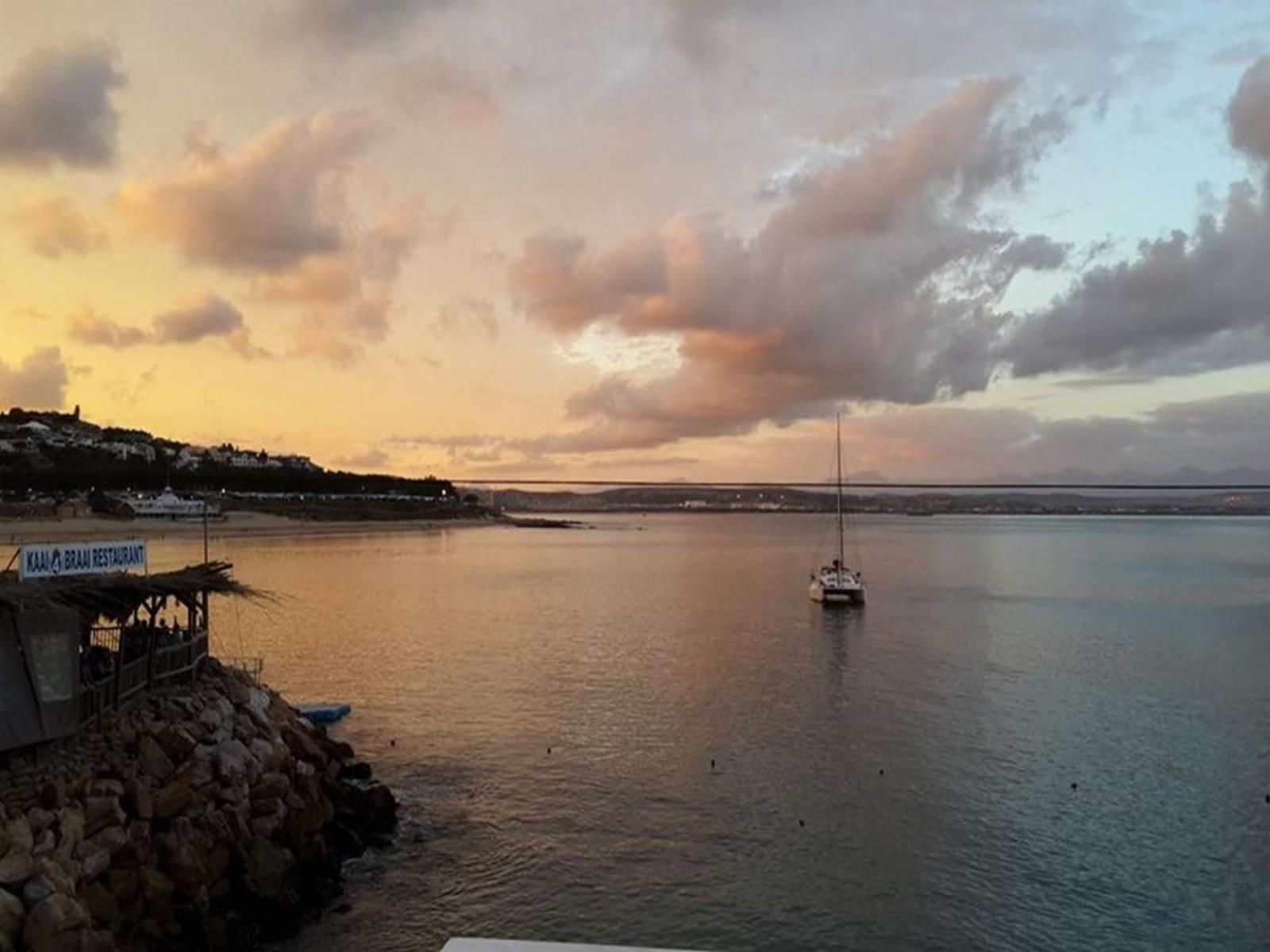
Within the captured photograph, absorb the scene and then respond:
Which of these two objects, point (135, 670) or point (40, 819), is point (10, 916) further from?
point (135, 670)

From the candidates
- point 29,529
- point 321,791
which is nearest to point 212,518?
point 29,529

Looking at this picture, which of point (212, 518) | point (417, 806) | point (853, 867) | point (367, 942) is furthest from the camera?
point (212, 518)

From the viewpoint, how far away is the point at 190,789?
14.2m

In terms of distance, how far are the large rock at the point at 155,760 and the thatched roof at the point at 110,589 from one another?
2.13 meters

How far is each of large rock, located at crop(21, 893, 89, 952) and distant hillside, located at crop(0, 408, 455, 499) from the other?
110191 millimetres

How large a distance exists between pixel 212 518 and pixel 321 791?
355 feet

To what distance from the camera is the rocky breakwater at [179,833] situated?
11.3 meters

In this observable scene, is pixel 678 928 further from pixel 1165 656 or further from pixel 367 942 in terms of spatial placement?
pixel 1165 656

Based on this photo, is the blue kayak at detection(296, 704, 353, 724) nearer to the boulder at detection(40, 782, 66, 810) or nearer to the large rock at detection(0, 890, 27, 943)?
the boulder at detection(40, 782, 66, 810)

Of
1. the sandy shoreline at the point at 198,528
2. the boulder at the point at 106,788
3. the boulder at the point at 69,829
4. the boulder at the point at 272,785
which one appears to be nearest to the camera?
the boulder at the point at 69,829

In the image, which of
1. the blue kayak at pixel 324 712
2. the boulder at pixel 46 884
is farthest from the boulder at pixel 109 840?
the blue kayak at pixel 324 712

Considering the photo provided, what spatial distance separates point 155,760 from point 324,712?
39.5ft

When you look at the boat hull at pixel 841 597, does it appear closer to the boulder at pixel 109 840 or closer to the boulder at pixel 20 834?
the boulder at pixel 109 840

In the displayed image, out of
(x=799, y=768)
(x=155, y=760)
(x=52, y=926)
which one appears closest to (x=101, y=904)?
(x=52, y=926)
